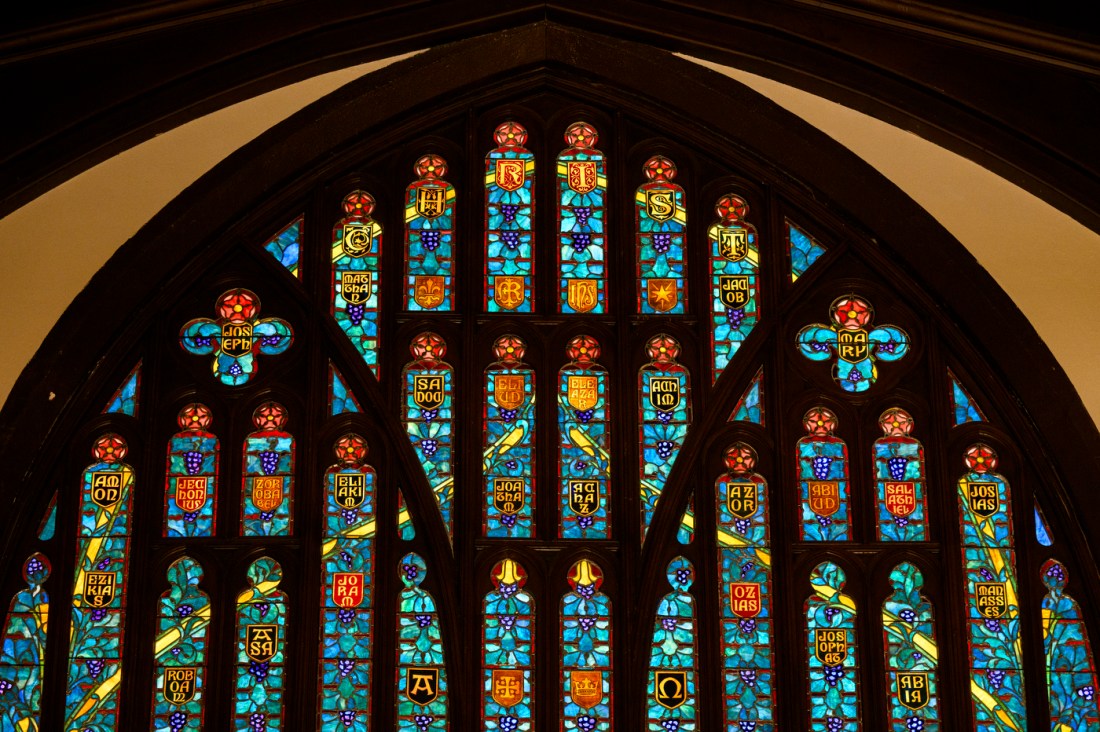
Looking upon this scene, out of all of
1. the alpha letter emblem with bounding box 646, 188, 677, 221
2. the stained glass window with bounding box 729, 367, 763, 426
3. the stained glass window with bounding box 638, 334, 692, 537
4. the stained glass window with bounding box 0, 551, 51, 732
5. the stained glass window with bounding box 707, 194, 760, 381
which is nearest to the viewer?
the stained glass window with bounding box 0, 551, 51, 732

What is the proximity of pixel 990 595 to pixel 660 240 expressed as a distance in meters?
2.25

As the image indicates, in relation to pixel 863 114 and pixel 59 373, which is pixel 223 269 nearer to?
pixel 59 373

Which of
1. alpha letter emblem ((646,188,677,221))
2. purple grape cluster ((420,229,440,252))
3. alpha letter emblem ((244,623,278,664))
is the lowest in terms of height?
alpha letter emblem ((244,623,278,664))

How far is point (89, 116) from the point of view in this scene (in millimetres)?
8367

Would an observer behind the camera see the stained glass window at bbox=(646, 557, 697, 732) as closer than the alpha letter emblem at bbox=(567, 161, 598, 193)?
Yes

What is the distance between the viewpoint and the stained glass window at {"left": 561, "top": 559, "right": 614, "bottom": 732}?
8.76 meters

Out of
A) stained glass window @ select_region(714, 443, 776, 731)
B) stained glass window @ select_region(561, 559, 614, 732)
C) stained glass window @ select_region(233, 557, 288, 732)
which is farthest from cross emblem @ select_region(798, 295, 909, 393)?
stained glass window @ select_region(233, 557, 288, 732)

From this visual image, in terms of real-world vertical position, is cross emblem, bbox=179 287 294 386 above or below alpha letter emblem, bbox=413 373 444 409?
above

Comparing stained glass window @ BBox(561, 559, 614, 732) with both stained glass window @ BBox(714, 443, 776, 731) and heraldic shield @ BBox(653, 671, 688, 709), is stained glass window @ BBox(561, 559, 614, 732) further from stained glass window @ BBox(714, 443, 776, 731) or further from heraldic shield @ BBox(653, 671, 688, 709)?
stained glass window @ BBox(714, 443, 776, 731)

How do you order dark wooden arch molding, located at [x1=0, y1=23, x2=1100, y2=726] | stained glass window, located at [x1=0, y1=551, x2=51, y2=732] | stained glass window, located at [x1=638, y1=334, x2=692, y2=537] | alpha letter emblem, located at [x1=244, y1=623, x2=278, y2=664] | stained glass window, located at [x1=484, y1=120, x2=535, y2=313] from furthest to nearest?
stained glass window, located at [x1=484, y1=120, x2=535, y2=313] < stained glass window, located at [x1=638, y1=334, x2=692, y2=537] < dark wooden arch molding, located at [x1=0, y1=23, x2=1100, y2=726] < alpha letter emblem, located at [x1=244, y1=623, x2=278, y2=664] < stained glass window, located at [x1=0, y1=551, x2=51, y2=732]

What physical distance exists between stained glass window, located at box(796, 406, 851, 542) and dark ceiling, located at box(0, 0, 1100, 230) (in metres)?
1.42

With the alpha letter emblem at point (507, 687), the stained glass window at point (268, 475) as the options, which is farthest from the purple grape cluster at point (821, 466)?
the stained glass window at point (268, 475)

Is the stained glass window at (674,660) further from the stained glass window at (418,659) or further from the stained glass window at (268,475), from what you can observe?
the stained glass window at (268,475)

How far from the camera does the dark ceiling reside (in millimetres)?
8148
